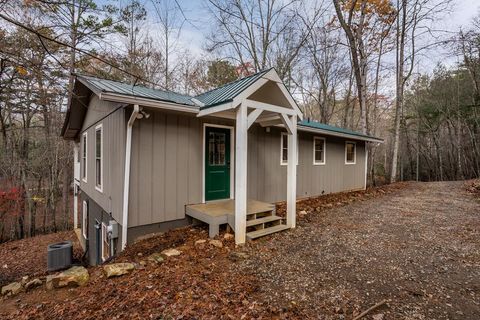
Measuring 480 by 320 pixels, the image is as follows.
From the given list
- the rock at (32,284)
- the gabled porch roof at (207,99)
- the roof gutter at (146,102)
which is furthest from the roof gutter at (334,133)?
the rock at (32,284)

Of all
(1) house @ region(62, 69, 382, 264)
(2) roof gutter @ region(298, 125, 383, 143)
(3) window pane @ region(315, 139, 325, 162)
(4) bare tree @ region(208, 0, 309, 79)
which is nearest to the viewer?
(1) house @ region(62, 69, 382, 264)

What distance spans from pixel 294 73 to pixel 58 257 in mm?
15715

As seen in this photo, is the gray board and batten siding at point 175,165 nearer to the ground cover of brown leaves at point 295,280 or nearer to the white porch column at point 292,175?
the ground cover of brown leaves at point 295,280

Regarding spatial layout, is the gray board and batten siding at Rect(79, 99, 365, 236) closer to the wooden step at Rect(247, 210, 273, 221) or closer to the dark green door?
the dark green door

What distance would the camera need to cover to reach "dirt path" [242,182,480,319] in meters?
2.54

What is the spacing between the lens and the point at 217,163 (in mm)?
5816

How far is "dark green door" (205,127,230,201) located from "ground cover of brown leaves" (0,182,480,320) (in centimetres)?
112

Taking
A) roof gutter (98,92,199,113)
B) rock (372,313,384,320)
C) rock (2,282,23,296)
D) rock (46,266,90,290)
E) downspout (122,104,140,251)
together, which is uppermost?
roof gutter (98,92,199,113)

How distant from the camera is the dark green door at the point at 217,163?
5629 mm

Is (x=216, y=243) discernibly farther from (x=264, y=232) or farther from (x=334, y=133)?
(x=334, y=133)

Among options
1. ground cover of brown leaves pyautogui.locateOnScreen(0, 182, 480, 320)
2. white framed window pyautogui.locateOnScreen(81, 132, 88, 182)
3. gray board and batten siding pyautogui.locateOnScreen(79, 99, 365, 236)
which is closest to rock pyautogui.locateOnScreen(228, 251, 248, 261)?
ground cover of brown leaves pyautogui.locateOnScreen(0, 182, 480, 320)

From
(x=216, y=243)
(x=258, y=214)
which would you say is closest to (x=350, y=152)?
(x=258, y=214)

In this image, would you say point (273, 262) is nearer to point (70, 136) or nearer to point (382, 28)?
point (70, 136)

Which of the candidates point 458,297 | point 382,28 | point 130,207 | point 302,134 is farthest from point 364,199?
point 382,28
